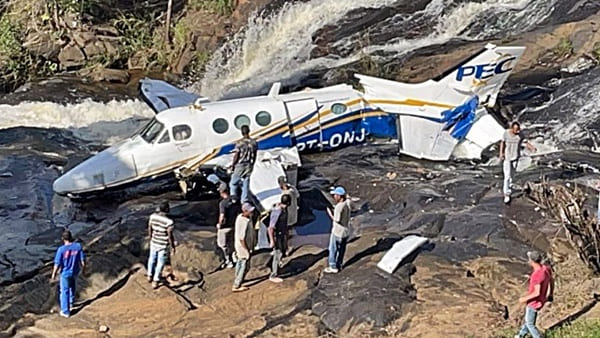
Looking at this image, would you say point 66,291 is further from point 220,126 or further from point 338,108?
point 338,108

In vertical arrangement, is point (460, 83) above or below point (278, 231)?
below

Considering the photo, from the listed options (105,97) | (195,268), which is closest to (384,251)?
(195,268)

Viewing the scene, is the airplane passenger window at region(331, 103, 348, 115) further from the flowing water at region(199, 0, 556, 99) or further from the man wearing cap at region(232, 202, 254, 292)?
the man wearing cap at region(232, 202, 254, 292)

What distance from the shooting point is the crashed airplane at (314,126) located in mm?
21016

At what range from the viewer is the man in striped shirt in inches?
581

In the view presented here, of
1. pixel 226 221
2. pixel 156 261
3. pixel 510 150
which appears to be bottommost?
pixel 510 150

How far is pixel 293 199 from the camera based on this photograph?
17.7m

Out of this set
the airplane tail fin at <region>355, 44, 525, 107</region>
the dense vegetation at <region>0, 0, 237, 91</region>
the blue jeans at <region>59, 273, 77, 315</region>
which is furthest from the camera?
the dense vegetation at <region>0, 0, 237, 91</region>

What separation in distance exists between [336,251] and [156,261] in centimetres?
283

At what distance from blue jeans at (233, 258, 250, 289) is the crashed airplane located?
18.1ft

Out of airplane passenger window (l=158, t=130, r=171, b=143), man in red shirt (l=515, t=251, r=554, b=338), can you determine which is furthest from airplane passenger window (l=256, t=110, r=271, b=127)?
man in red shirt (l=515, t=251, r=554, b=338)

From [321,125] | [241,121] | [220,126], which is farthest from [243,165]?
[321,125]

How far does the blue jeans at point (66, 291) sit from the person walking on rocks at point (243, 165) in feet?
15.9

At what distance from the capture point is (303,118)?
22.7 metres
